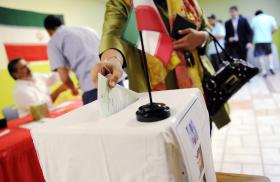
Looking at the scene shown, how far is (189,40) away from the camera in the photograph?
912 millimetres

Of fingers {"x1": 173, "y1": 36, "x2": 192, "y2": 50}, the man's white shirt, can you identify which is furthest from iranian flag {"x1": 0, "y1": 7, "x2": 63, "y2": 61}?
fingers {"x1": 173, "y1": 36, "x2": 192, "y2": 50}

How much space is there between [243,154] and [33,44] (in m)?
2.71

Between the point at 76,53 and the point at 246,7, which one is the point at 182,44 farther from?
the point at 246,7

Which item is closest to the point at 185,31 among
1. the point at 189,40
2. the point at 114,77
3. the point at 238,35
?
the point at 189,40

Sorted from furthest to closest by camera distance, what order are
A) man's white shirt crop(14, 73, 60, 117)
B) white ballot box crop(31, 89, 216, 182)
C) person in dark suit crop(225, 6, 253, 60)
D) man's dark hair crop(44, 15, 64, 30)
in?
1. person in dark suit crop(225, 6, 253, 60)
2. man's white shirt crop(14, 73, 60, 117)
3. man's dark hair crop(44, 15, 64, 30)
4. white ballot box crop(31, 89, 216, 182)

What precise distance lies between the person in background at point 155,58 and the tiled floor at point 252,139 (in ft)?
4.33

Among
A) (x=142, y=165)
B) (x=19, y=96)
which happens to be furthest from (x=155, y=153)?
(x=19, y=96)

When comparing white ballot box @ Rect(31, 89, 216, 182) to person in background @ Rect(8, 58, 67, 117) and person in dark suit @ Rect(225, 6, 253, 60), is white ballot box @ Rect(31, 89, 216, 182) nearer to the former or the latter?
person in background @ Rect(8, 58, 67, 117)

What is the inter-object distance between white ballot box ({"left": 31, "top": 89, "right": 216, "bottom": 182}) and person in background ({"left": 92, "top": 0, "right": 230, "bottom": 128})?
13.5 inches

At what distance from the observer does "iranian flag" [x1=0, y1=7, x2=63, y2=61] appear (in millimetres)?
2848

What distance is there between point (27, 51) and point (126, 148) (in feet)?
10.2

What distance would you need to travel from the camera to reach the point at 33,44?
3307 millimetres

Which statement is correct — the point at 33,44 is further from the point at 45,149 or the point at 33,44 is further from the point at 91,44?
the point at 45,149

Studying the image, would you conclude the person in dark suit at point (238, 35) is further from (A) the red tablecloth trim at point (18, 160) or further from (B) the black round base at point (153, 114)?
(B) the black round base at point (153, 114)
